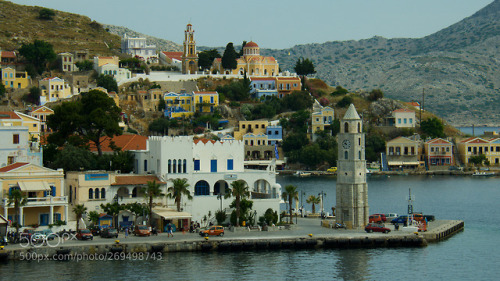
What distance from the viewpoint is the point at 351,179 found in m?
62.4

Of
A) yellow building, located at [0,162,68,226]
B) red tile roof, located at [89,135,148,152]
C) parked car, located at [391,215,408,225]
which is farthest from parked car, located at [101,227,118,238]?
parked car, located at [391,215,408,225]

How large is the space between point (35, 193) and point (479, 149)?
85.9 m

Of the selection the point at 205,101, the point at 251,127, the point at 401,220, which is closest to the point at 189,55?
the point at 205,101

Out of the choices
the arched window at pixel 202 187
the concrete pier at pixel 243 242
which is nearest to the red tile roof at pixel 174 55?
the arched window at pixel 202 187

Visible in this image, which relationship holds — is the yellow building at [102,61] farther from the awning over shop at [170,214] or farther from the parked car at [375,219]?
the awning over shop at [170,214]

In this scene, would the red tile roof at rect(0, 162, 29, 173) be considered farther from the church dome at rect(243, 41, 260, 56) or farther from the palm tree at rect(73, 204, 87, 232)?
the church dome at rect(243, 41, 260, 56)

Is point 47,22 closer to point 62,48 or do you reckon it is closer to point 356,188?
point 62,48

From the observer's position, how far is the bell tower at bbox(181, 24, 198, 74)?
454ft

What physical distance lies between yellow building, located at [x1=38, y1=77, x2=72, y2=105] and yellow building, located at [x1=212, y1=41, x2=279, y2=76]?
2410 cm

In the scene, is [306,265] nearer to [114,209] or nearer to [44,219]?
[114,209]

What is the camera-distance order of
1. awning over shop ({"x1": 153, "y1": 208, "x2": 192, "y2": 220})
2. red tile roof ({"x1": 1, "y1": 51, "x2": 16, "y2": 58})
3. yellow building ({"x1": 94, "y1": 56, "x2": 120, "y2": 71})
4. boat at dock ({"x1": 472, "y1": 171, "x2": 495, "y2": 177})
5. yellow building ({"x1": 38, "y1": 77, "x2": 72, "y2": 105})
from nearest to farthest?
awning over shop ({"x1": 153, "y1": 208, "x2": 192, "y2": 220})
yellow building ({"x1": 38, "y1": 77, "x2": 72, "y2": 105})
boat at dock ({"x1": 472, "y1": 171, "x2": 495, "y2": 177})
yellow building ({"x1": 94, "y1": 56, "x2": 120, "y2": 71})
red tile roof ({"x1": 1, "y1": 51, "x2": 16, "y2": 58})

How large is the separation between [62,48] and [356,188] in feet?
296

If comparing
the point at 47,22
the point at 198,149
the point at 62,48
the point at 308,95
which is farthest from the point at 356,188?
the point at 47,22

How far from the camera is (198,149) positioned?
65.9 meters
